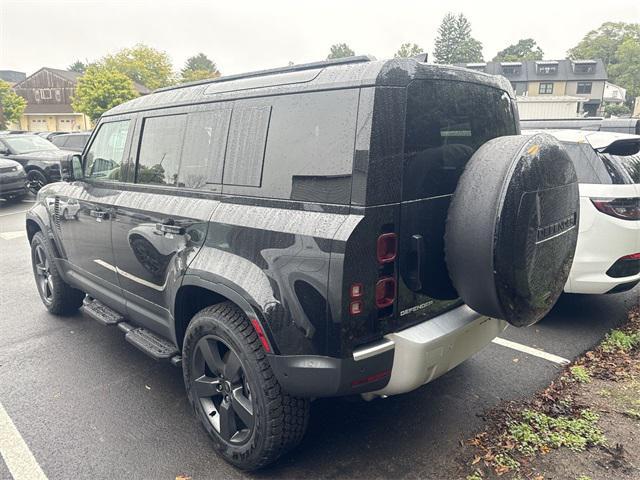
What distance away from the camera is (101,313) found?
3.79 meters

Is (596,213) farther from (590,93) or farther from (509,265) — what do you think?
(590,93)

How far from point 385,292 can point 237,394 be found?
1.02 meters

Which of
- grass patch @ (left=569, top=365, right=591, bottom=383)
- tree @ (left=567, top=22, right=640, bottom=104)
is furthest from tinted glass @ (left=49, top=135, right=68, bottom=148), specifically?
tree @ (left=567, top=22, right=640, bottom=104)

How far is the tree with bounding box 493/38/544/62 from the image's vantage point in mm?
86562

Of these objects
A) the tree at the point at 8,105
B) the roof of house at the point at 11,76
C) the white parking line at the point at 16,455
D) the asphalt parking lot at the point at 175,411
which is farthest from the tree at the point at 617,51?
the roof of house at the point at 11,76

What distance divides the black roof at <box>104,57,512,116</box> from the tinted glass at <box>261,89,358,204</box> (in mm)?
60

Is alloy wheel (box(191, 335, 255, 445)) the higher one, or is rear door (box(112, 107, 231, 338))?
rear door (box(112, 107, 231, 338))

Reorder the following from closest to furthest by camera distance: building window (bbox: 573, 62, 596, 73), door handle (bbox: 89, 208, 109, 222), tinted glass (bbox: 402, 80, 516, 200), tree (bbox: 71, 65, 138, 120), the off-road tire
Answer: tinted glass (bbox: 402, 80, 516, 200) < door handle (bbox: 89, 208, 109, 222) < the off-road tire < tree (bbox: 71, 65, 138, 120) < building window (bbox: 573, 62, 596, 73)

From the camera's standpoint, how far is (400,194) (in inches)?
83.6

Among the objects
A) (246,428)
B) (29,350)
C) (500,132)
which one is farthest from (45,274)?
(500,132)

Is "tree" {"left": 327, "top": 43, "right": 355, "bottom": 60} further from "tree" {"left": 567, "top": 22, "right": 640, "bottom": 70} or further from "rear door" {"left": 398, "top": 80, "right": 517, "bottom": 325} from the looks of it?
"rear door" {"left": 398, "top": 80, "right": 517, "bottom": 325}

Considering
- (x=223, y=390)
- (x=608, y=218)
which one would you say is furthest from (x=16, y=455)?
(x=608, y=218)

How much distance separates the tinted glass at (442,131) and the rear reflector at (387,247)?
202mm

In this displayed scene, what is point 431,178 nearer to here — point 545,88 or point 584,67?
point 545,88
